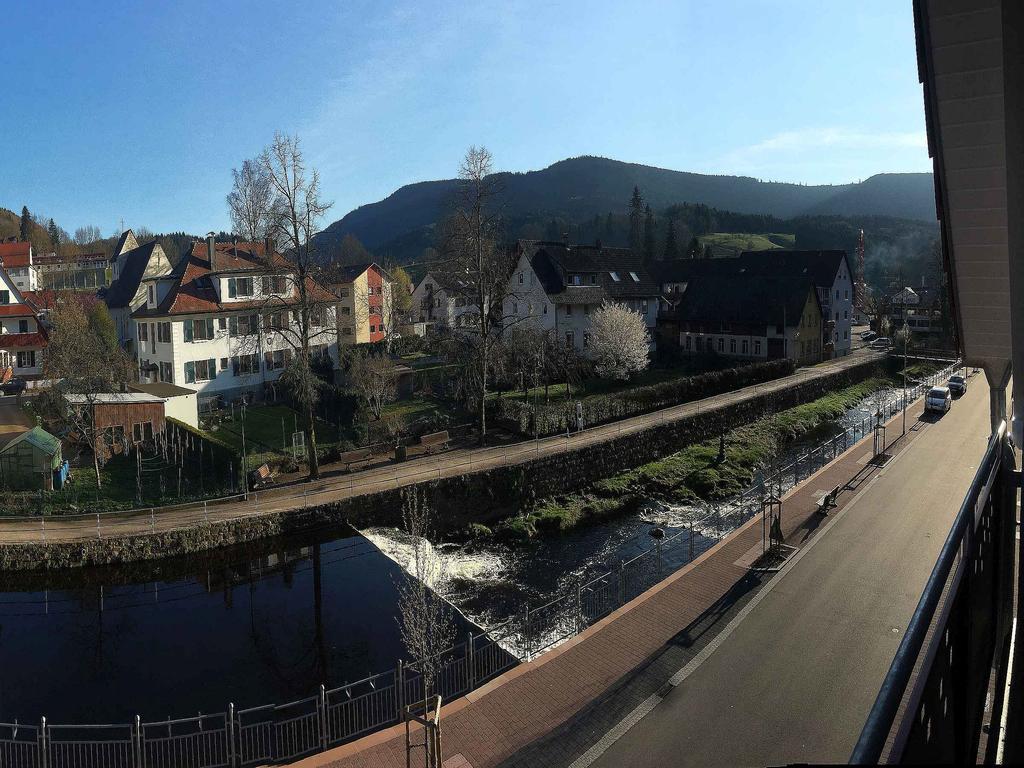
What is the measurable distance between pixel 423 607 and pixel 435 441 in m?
18.7

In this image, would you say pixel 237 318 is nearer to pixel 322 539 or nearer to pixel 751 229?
pixel 322 539

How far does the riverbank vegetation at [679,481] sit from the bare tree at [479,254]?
6669 millimetres

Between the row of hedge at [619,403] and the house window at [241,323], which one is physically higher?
the house window at [241,323]

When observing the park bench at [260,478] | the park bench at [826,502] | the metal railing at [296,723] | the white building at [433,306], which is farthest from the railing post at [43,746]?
the white building at [433,306]

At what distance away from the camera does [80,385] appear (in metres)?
29.2

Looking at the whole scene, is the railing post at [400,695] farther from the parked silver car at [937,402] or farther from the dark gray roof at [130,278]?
the dark gray roof at [130,278]

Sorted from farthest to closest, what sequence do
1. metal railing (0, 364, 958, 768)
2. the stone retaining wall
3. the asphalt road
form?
1. the stone retaining wall
2. metal railing (0, 364, 958, 768)
3. the asphalt road

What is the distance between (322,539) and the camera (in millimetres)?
23516

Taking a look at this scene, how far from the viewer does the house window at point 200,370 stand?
128ft

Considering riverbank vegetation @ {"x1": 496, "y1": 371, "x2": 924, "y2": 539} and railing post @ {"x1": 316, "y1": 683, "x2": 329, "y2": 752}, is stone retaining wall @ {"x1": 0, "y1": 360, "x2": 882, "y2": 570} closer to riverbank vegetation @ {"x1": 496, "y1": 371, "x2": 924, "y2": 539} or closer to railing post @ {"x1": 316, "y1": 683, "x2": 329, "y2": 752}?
riverbank vegetation @ {"x1": 496, "y1": 371, "x2": 924, "y2": 539}

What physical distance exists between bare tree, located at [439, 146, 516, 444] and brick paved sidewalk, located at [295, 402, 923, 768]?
15.4m

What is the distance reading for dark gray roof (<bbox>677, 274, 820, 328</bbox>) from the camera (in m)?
54.0

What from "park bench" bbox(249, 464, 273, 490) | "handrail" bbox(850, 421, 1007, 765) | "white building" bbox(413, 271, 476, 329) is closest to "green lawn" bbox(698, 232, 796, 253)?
"white building" bbox(413, 271, 476, 329)

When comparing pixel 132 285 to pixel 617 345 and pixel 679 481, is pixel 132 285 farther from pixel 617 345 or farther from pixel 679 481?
pixel 679 481
